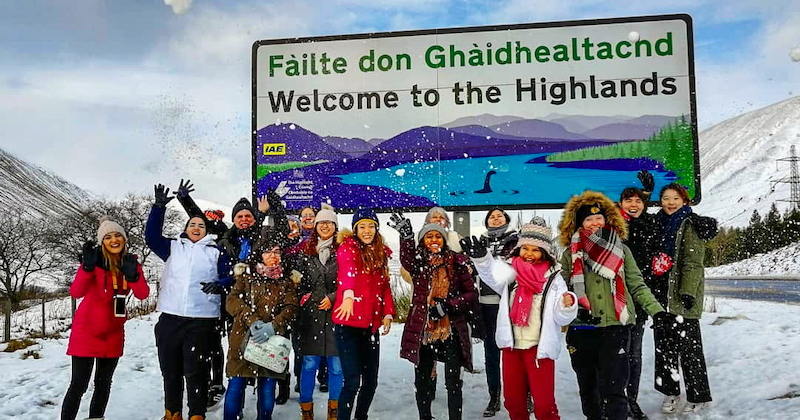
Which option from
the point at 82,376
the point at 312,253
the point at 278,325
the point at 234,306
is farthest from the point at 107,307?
the point at 312,253

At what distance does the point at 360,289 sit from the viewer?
15.5 feet

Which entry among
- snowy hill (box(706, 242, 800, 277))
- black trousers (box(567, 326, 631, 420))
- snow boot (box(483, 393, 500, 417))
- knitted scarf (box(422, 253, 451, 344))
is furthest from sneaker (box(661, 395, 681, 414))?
snowy hill (box(706, 242, 800, 277))

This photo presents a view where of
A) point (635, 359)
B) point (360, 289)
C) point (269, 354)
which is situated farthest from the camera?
point (635, 359)

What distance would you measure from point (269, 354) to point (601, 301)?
8.31 ft

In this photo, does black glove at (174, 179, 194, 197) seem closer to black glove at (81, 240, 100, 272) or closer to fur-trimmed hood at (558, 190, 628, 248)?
black glove at (81, 240, 100, 272)

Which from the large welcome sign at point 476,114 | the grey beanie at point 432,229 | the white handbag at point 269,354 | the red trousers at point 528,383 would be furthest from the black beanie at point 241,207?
the red trousers at point 528,383

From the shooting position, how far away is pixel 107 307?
4746mm

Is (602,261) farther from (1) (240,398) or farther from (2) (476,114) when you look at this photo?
(2) (476,114)

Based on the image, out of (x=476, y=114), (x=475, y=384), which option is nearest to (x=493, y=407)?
(x=475, y=384)

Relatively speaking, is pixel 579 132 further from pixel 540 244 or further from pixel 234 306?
pixel 234 306

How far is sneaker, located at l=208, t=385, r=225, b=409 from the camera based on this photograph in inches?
223

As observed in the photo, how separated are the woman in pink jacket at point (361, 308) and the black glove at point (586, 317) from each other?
143 centimetres

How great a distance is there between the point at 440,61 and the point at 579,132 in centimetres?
208

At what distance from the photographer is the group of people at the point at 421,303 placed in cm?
430
